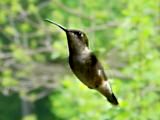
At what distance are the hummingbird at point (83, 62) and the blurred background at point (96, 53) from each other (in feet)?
0.19

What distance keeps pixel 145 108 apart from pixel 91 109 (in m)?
0.61

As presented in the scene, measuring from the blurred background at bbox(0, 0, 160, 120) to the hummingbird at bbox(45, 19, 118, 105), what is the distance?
6cm

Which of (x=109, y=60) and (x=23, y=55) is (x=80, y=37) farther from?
(x=23, y=55)

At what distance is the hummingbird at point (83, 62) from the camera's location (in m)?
0.43

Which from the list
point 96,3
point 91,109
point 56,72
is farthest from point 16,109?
point 91,109

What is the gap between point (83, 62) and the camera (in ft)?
1.42

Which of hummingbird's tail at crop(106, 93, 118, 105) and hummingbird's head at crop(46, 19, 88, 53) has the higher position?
hummingbird's head at crop(46, 19, 88, 53)

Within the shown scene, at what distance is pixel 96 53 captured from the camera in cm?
50

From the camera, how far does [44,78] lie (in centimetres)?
658

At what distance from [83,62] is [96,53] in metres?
0.07

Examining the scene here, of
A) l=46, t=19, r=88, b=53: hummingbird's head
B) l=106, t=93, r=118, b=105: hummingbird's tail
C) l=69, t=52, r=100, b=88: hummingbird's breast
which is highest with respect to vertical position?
l=46, t=19, r=88, b=53: hummingbird's head

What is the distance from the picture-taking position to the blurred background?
3013 millimetres

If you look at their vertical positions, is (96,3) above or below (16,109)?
above

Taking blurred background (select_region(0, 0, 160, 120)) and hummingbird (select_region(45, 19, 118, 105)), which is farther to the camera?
blurred background (select_region(0, 0, 160, 120))
